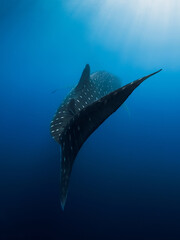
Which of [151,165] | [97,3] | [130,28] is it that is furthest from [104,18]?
[151,165]

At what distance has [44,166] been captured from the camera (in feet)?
25.8

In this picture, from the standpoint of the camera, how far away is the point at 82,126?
1721mm

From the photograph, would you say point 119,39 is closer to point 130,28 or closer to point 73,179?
point 130,28

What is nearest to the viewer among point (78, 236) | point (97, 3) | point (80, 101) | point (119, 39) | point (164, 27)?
point (80, 101)

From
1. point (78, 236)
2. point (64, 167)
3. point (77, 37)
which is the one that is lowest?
point (78, 236)

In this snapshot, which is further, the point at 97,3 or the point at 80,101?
the point at 97,3

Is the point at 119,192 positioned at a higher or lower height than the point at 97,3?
lower

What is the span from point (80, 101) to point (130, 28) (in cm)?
3790

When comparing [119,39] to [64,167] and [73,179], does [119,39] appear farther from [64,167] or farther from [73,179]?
[64,167]

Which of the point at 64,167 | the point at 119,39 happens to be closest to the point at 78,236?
the point at 64,167

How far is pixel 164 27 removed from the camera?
31359mm

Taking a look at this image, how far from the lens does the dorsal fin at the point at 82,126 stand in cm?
147

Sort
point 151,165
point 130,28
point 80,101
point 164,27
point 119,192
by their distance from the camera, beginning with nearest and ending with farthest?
point 80,101
point 119,192
point 151,165
point 164,27
point 130,28

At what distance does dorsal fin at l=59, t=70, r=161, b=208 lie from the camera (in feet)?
4.81
